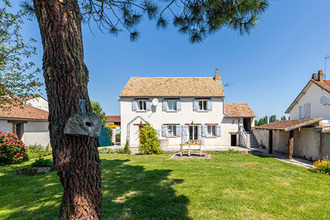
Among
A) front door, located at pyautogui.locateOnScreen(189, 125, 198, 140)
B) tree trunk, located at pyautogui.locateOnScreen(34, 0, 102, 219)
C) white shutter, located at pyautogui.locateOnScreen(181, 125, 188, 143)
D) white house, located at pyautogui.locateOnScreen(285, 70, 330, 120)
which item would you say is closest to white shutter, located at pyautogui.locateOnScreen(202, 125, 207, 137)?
front door, located at pyautogui.locateOnScreen(189, 125, 198, 140)

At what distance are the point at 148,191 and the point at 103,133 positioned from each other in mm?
14044

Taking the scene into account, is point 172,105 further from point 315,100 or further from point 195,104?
point 315,100

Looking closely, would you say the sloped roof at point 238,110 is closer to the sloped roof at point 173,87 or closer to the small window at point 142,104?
the sloped roof at point 173,87

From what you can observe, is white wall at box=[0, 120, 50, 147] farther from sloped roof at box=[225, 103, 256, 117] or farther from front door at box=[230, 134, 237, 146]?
front door at box=[230, 134, 237, 146]

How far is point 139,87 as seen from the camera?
16.6 m

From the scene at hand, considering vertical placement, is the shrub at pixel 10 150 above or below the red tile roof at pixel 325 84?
below

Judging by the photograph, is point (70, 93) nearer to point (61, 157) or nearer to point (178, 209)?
point (61, 157)

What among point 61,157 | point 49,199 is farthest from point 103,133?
point 61,157

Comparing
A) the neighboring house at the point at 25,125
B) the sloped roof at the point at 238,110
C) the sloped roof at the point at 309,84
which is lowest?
the neighboring house at the point at 25,125

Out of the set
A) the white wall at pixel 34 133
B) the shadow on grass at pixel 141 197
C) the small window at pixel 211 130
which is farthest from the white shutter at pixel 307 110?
the white wall at pixel 34 133

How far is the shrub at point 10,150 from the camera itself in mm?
8709

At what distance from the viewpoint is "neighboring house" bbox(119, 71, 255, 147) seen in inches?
607

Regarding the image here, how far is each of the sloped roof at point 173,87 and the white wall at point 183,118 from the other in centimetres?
74

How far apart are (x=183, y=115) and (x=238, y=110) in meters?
6.23
